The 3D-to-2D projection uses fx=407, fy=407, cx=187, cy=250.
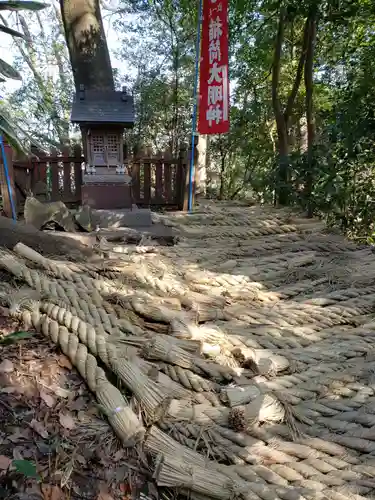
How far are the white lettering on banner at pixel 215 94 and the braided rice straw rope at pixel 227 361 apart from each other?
255 cm

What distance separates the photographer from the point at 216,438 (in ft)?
4.00

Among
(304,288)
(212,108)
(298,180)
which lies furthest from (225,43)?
(304,288)

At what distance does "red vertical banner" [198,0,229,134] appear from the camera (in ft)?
15.0

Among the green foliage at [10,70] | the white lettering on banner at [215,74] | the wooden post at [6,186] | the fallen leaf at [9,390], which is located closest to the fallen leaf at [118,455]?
the fallen leaf at [9,390]

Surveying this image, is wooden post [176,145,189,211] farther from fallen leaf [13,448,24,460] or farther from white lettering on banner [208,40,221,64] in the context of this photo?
fallen leaf [13,448,24,460]

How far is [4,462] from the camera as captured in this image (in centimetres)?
98

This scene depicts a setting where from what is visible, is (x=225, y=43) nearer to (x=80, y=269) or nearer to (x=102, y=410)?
(x=80, y=269)

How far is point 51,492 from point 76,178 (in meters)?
4.27

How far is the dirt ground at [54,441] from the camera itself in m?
0.98

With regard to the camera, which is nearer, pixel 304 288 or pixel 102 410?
pixel 102 410

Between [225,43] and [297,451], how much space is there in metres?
4.47

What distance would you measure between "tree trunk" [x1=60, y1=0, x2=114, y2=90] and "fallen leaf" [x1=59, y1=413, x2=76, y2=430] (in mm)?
4720

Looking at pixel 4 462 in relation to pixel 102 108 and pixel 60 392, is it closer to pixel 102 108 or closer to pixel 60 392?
pixel 60 392

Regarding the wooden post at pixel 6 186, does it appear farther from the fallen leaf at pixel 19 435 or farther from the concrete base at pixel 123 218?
the fallen leaf at pixel 19 435
